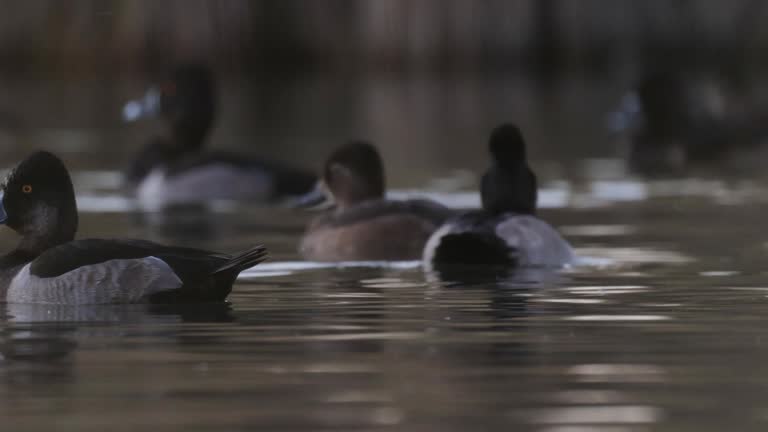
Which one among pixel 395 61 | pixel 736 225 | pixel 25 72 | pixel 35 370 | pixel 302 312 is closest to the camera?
pixel 35 370

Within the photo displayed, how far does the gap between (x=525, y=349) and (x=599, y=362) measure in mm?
354

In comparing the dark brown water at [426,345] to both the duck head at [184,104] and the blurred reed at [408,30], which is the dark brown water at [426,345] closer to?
the duck head at [184,104]

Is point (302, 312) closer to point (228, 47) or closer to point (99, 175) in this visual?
point (99, 175)

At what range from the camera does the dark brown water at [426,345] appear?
546 centimetres

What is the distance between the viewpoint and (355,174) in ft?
37.0

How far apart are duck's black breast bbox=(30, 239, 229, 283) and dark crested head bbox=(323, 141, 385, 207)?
3341 millimetres

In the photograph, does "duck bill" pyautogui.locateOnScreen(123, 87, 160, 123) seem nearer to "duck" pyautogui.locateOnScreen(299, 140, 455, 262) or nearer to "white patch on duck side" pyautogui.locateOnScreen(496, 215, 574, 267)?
"duck" pyautogui.locateOnScreen(299, 140, 455, 262)

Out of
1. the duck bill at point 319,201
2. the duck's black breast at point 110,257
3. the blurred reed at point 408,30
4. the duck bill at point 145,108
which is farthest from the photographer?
the blurred reed at point 408,30

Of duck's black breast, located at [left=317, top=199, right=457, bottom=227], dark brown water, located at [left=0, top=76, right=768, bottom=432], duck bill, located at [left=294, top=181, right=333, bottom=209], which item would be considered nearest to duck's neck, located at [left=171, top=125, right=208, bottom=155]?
dark brown water, located at [left=0, top=76, right=768, bottom=432]

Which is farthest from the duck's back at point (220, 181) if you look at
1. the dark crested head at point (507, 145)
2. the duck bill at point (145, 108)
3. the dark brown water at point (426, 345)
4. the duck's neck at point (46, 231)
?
the duck's neck at point (46, 231)

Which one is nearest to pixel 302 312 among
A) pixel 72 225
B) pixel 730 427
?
pixel 72 225

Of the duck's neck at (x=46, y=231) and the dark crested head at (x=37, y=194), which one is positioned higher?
the dark crested head at (x=37, y=194)

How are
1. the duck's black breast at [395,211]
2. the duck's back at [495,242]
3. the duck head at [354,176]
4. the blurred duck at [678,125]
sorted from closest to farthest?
the duck's back at [495,242] → the duck's black breast at [395,211] → the duck head at [354,176] → the blurred duck at [678,125]

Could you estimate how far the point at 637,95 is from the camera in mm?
→ 19625
